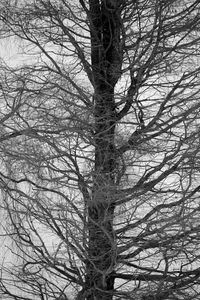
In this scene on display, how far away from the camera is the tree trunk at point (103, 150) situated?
308cm

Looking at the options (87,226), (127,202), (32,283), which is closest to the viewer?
(87,226)

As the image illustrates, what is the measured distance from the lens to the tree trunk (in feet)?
10.1

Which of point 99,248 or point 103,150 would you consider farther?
point 103,150

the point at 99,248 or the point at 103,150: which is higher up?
the point at 103,150

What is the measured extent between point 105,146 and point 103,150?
28mm

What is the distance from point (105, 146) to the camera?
132 inches

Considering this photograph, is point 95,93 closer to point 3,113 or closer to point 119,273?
point 3,113

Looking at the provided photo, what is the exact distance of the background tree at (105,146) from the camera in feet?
10.6

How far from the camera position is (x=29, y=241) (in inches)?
141

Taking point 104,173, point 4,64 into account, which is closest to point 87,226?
point 104,173

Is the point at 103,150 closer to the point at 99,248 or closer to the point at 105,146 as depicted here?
the point at 105,146

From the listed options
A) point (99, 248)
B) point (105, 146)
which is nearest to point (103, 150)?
point (105, 146)

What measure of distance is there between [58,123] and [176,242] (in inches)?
40.0

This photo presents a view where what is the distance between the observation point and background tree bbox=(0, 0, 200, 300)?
10.6ft
